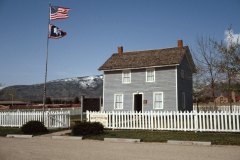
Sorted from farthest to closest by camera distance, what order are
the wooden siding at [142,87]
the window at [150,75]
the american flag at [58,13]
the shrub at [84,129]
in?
the window at [150,75] < the wooden siding at [142,87] < the american flag at [58,13] < the shrub at [84,129]

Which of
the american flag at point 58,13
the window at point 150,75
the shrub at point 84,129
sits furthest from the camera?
the window at point 150,75

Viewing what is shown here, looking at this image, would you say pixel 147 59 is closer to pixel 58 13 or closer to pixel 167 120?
pixel 58 13

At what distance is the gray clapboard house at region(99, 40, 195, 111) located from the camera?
26.4 metres

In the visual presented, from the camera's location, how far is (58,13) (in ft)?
64.7

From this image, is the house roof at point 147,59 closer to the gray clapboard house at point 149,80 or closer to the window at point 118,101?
the gray clapboard house at point 149,80

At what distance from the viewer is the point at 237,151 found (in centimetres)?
969

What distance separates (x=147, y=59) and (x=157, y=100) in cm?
443

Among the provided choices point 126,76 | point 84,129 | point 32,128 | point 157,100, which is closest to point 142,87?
point 157,100

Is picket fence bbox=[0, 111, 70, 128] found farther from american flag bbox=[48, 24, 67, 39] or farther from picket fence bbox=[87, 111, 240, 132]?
american flag bbox=[48, 24, 67, 39]

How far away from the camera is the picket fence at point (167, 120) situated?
15.3m

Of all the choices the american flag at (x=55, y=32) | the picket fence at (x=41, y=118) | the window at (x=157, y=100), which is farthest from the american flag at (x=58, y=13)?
the window at (x=157, y=100)

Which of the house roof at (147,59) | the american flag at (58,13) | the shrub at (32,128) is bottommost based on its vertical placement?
the shrub at (32,128)

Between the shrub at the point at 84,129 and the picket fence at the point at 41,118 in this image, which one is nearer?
the shrub at the point at 84,129

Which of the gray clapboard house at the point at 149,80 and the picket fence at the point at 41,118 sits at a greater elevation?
the gray clapboard house at the point at 149,80
